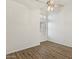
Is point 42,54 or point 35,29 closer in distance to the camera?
point 42,54

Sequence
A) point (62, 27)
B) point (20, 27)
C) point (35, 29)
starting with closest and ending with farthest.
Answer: point (20, 27) < point (35, 29) < point (62, 27)

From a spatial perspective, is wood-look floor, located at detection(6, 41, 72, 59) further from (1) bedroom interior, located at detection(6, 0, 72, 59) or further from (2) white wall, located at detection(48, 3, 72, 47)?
(2) white wall, located at detection(48, 3, 72, 47)

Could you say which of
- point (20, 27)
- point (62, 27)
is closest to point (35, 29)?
point (20, 27)

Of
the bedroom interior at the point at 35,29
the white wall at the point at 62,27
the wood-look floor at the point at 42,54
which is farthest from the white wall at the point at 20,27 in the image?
the white wall at the point at 62,27

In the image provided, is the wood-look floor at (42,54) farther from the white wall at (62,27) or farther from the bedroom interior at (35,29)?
the white wall at (62,27)

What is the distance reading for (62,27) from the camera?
4.96 metres

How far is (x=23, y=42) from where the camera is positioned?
13.9ft

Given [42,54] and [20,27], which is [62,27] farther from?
[20,27]

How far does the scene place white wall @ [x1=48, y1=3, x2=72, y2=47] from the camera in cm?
456

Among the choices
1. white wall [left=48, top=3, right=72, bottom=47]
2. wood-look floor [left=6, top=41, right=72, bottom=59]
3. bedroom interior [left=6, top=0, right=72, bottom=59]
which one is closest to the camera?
wood-look floor [left=6, top=41, right=72, bottom=59]

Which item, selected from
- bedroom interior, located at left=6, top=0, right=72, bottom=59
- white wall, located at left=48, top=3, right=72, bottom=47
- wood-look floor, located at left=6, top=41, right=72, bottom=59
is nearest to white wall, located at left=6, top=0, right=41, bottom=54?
bedroom interior, located at left=6, top=0, right=72, bottom=59

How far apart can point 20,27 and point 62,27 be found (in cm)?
246

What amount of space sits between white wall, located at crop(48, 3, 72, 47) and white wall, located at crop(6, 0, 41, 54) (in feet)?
4.21
